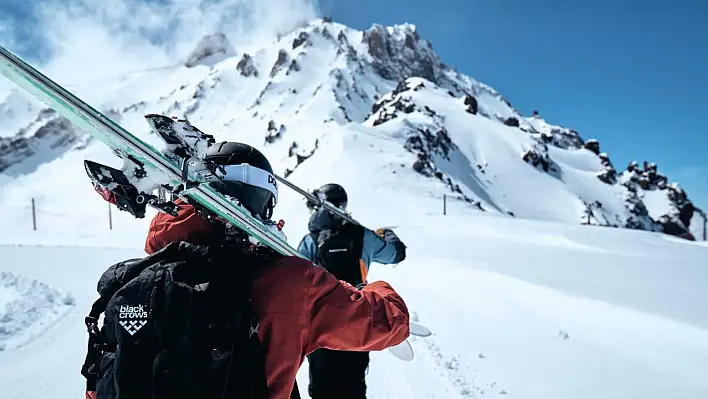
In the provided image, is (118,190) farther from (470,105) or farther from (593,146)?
(593,146)

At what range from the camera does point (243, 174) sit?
168 cm

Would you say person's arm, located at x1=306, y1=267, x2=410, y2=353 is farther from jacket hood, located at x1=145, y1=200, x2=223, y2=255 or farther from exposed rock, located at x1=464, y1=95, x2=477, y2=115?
exposed rock, located at x1=464, y1=95, x2=477, y2=115

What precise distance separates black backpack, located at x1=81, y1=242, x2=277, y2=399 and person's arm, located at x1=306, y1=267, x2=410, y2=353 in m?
0.24

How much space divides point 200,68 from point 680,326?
131 metres

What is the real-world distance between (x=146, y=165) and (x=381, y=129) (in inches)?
1935

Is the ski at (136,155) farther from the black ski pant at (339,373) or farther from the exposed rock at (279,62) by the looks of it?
the exposed rock at (279,62)

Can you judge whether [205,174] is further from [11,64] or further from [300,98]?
[300,98]

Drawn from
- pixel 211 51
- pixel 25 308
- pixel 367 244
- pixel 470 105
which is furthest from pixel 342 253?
pixel 211 51

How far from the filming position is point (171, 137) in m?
1.52

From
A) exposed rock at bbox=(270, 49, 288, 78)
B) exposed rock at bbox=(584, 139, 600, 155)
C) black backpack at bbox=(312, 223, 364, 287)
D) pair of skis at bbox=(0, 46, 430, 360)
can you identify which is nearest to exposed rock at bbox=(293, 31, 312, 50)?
exposed rock at bbox=(270, 49, 288, 78)

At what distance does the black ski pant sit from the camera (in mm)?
3264

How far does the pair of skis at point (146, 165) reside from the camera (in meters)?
1.13

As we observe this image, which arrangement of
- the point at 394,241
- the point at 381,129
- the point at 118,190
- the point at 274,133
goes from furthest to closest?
the point at 274,133, the point at 381,129, the point at 394,241, the point at 118,190

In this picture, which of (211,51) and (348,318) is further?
(211,51)
